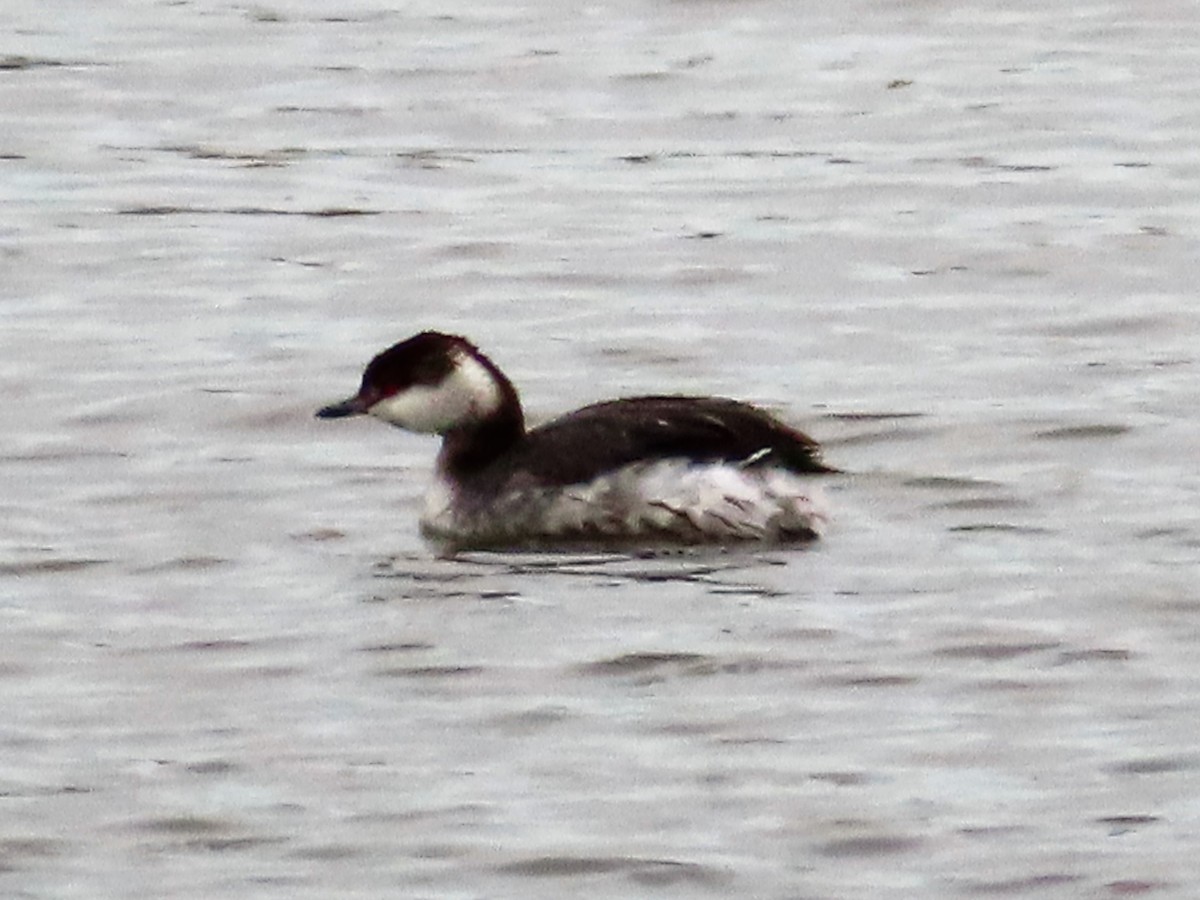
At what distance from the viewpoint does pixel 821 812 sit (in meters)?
9.96

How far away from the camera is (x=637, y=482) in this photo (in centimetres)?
1314

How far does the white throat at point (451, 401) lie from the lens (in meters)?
13.7

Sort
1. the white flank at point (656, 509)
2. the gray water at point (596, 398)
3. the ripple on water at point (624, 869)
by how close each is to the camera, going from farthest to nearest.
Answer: the white flank at point (656, 509), the gray water at point (596, 398), the ripple on water at point (624, 869)

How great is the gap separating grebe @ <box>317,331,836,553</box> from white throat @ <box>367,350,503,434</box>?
0.46 feet

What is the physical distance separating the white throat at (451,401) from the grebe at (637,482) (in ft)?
0.46

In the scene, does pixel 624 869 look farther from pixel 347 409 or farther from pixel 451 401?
pixel 347 409

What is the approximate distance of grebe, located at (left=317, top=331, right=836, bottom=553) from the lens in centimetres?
1309

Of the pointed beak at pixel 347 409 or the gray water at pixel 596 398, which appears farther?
the pointed beak at pixel 347 409

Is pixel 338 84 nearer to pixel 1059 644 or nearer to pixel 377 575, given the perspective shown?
pixel 377 575

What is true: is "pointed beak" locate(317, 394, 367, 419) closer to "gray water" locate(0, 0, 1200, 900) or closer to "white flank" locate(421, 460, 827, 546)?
"gray water" locate(0, 0, 1200, 900)

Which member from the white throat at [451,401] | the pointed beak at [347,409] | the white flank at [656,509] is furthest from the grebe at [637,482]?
the pointed beak at [347,409]

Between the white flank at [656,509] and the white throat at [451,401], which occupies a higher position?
the white throat at [451,401]

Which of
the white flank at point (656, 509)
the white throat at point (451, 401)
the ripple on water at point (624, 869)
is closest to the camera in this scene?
the ripple on water at point (624, 869)

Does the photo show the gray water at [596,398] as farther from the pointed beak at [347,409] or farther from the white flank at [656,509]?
the pointed beak at [347,409]
